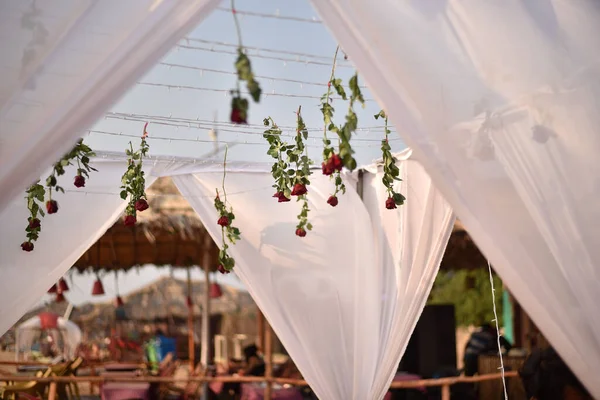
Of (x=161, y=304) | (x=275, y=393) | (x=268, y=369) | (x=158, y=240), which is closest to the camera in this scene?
(x=268, y=369)

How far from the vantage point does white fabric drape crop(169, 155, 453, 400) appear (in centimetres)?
431

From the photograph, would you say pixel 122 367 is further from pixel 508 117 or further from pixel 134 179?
pixel 508 117

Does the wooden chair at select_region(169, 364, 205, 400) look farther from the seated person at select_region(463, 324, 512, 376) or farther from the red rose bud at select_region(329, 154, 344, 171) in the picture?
the red rose bud at select_region(329, 154, 344, 171)

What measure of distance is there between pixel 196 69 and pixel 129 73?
1.45 m

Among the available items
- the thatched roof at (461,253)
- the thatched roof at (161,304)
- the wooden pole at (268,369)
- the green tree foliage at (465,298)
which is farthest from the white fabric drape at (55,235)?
the green tree foliage at (465,298)

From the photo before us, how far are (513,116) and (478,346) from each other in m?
5.17

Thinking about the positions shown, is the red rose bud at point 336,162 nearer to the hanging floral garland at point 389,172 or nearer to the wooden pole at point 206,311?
the hanging floral garland at point 389,172

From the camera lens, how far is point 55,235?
14.4 feet

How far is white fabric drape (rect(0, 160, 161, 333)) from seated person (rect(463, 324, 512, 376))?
3.83 m

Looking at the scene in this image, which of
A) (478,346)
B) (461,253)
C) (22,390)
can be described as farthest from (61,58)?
(461,253)

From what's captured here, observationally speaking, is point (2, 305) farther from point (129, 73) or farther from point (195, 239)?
point (195, 239)

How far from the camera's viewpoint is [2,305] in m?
4.06

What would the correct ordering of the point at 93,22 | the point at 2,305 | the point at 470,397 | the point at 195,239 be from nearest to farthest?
the point at 93,22 < the point at 2,305 < the point at 470,397 < the point at 195,239

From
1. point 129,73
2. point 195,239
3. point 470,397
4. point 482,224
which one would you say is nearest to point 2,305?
point 129,73
